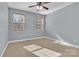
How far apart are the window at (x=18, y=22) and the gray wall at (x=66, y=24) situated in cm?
222

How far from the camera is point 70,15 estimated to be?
148 inches

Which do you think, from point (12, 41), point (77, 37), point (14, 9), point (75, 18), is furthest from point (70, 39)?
point (14, 9)

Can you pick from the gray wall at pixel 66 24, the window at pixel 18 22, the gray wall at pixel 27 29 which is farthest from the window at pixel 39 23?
the window at pixel 18 22

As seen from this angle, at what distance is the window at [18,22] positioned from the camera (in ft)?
13.6

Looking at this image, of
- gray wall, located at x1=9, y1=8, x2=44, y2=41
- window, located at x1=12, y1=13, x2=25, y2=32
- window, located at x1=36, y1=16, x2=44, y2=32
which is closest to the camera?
gray wall, located at x1=9, y1=8, x2=44, y2=41

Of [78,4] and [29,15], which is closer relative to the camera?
[78,4]

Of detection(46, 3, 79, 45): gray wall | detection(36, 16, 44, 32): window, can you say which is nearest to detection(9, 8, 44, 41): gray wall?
detection(36, 16, 44, 32): window

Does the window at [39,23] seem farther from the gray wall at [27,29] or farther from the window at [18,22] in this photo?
the window at [18,22]

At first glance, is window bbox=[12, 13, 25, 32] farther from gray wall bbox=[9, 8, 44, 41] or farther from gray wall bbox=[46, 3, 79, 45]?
gray wall bbox=[46, 3, 79, 45]

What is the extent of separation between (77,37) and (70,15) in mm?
1237

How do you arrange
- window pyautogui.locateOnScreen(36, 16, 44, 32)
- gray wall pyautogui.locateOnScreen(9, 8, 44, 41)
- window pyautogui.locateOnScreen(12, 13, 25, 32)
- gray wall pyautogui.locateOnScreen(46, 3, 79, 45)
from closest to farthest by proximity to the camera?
1. gray wall pyautogui.locateOnScreen(46, 3, 79, 45)
2. gray wall pyautogui.locateOnScreen(9, 8, 44, 41)
3. window pyautogui.locateOnScreen(12, 13, 25, 32)
4. window pyautogui.locateOnScreen(36, 16, 44, 32)

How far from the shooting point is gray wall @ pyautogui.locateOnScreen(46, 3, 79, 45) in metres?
3.50

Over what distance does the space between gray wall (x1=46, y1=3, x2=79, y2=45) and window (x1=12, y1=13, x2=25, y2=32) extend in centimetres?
222

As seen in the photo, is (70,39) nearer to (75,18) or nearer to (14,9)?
(75,18)
